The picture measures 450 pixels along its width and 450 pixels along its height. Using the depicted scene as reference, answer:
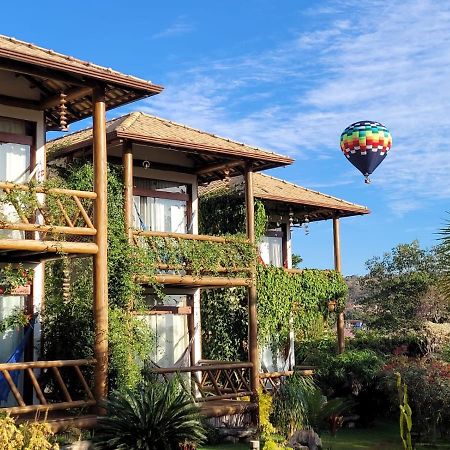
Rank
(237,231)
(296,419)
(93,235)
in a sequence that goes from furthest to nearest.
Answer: (237,231) < (296,419) < (93,235)

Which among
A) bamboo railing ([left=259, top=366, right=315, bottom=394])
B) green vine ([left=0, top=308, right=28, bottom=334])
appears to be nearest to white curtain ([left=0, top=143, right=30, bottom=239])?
green vine ([left=0, top=308, right=28, bottom=334])

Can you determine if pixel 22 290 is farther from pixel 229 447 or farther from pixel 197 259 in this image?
pixel 229 447

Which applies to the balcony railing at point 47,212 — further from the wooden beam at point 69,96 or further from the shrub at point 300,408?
the shrub at point 300,408

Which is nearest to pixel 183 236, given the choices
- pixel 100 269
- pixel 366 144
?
pixel 100 269

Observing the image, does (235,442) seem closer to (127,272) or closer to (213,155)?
(127,272)

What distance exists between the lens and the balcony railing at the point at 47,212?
1241 centimetres

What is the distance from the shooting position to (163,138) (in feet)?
53.6

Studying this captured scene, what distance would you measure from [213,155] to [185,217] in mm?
2619

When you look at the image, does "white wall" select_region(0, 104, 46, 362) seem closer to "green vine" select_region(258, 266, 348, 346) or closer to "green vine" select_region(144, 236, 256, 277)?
"green vine" select_region(144, 236, 256, 277)

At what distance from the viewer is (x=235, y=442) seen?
16094 millimetres

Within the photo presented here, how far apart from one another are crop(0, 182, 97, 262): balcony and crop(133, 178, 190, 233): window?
459 centimetres

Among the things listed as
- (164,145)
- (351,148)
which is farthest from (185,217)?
(351,148)

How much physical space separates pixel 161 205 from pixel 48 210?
6.19m

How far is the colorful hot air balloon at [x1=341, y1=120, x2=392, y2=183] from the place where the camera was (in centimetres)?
2398
